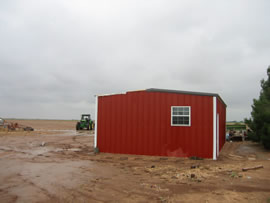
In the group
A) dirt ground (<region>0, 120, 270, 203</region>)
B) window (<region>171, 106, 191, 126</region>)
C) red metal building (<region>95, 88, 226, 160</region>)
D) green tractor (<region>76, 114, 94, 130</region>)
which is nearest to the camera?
dirt ground (<region>0, 120, 270, 203</region>)

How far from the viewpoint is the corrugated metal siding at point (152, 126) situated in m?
10.3

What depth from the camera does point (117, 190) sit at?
5.62 metres

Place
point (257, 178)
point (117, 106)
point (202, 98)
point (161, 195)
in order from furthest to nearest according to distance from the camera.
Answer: point (117, 106) < point (202, 98) < point (257, 178) < point (161, 195)

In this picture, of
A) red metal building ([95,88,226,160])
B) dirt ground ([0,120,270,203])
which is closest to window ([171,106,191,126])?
red metal building ([95,88,226,160])

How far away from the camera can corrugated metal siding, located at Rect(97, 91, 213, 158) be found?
33.9 feet

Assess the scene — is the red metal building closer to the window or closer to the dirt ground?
the window

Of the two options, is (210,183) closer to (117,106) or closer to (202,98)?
(202,98)

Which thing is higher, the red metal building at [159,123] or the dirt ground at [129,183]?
the red metal building at [159,123]

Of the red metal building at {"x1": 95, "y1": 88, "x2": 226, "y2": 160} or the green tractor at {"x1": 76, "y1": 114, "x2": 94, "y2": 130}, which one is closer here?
the red metal building at {"x1": 95, "y1": 88, "x2": 226, "y2": 160}

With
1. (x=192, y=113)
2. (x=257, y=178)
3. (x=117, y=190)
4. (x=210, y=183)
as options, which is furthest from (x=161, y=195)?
(x=192, y=113)

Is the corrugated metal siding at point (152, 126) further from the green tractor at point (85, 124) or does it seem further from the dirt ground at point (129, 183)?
the green tractor at point (85, 124)

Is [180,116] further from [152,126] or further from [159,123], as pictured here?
[152,126]

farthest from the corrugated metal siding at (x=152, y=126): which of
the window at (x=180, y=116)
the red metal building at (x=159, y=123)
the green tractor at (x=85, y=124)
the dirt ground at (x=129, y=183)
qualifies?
the green tractor at (x=85, y=124)

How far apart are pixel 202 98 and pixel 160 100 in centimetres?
198
